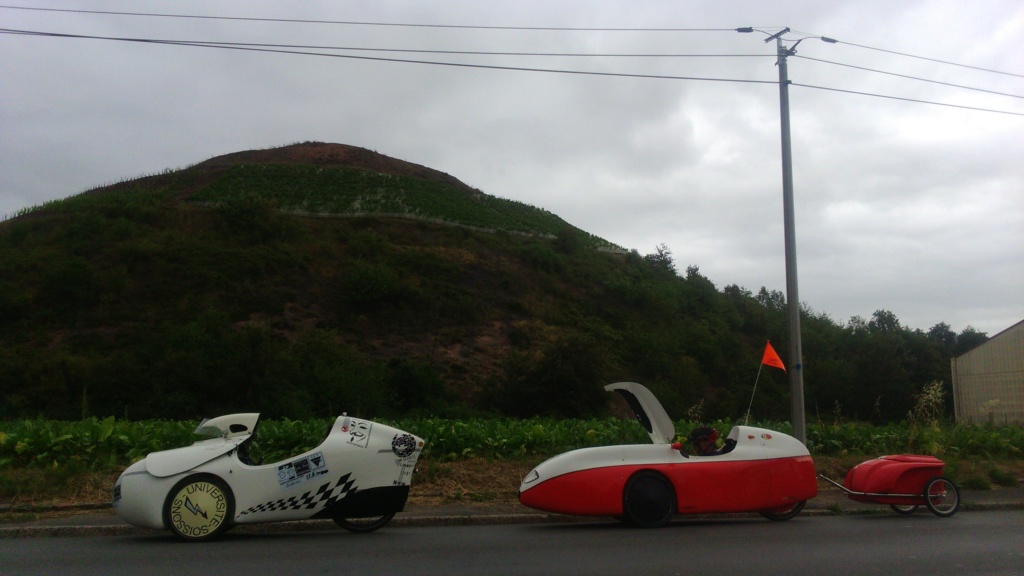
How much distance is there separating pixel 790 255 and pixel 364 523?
8.99m

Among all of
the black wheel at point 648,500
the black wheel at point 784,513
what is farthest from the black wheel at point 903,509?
the black wheel at point 648,500

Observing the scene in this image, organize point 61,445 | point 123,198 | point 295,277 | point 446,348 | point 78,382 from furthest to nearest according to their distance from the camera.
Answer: point 123,198, point 295,277, point 446,348, point 78,382, point 61,445

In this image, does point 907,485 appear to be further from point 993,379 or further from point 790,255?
point 993,379

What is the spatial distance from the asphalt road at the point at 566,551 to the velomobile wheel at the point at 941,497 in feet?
1.49

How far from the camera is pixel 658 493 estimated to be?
9805 mm

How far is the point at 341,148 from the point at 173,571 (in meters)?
86.3

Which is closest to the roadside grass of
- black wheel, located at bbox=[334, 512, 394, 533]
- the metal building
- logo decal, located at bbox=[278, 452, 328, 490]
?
black wheel, located at bbox=[334, 512, 394, 533]

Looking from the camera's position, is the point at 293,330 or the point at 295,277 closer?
the point at 293,330

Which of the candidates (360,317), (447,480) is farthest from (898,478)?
(360,317)

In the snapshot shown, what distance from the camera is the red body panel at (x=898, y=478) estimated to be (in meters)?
11.0

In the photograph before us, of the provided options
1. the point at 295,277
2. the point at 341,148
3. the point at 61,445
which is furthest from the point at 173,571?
the point at 341,148

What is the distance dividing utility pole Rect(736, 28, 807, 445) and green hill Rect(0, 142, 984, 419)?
10.8m

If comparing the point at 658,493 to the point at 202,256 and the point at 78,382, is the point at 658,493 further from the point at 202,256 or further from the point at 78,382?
the point at 202,256

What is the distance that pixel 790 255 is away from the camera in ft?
47.4
